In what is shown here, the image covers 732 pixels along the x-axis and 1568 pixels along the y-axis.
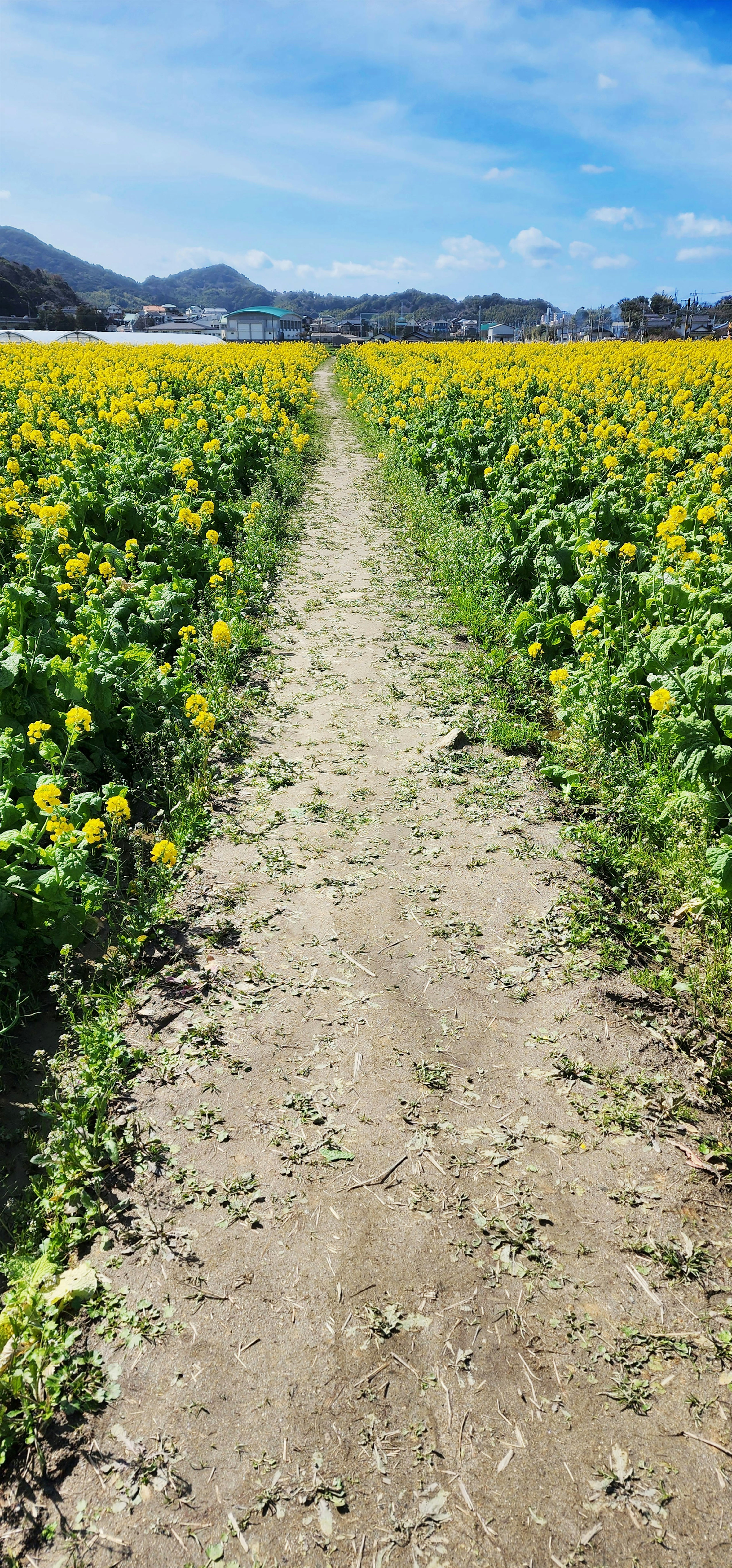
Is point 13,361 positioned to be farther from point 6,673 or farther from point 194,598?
point 6,673

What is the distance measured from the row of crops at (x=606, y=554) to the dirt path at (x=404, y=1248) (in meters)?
1.18

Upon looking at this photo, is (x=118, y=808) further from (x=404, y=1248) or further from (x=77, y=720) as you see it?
(x=404, y=1248)

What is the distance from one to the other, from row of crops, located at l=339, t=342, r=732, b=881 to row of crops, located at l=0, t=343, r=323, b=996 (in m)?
2.70

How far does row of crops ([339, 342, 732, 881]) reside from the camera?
4855 millimetres

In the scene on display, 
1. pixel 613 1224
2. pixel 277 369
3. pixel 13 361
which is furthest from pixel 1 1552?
pixel 277 369

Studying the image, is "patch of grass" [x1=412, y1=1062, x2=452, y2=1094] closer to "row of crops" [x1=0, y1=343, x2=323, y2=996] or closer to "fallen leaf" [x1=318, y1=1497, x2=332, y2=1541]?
"fallen leaf" [x1=318, y1=1497, x2=332, y2=1541]

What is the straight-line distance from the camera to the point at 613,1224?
326cm

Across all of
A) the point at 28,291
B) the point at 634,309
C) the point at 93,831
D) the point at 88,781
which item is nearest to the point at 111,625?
the point at 88,781

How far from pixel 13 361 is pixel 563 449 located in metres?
23.0

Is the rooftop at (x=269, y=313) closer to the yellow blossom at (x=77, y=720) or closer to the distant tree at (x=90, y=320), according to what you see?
the distant tree at (x=90, y=320)

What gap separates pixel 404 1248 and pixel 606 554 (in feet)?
17.8

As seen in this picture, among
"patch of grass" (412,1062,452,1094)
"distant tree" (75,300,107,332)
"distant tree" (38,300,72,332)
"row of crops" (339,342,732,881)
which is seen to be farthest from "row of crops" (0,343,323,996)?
"distant tree" (75,300,107,332)

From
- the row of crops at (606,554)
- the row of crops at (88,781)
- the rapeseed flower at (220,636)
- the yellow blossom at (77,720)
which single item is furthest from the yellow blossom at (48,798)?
the rapeseed flower at (220,636)

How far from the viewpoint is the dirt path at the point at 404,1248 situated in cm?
249
